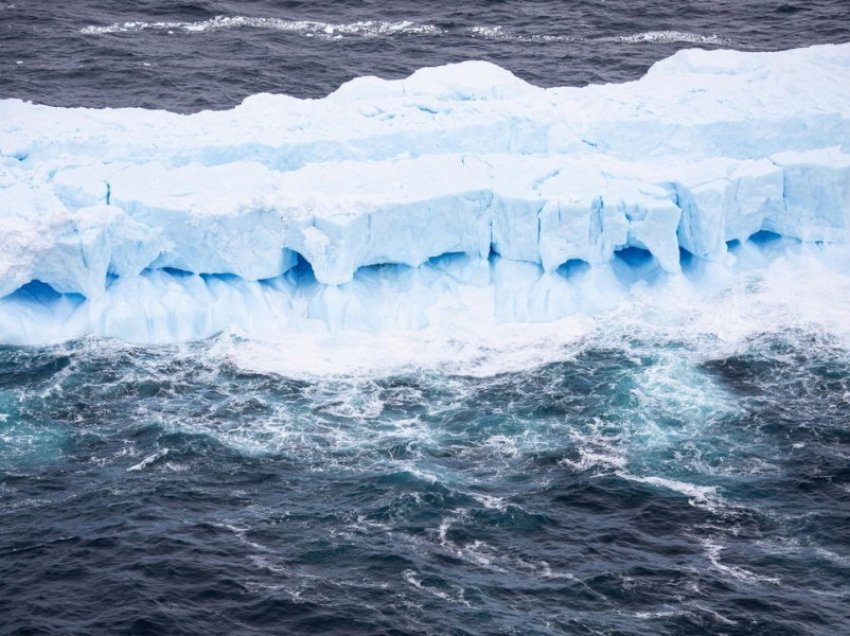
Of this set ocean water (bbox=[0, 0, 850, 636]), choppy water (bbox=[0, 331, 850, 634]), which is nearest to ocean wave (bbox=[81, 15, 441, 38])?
Answer: ocean water (bbox=[0, 0, 850, 636])

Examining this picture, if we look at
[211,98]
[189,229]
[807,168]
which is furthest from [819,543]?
[211,98]

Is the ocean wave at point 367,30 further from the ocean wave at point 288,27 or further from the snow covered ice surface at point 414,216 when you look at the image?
the snow covered ice surface at point 414,216

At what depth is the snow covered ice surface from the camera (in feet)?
156

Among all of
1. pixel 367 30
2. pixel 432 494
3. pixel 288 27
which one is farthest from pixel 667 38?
pixel 432 494

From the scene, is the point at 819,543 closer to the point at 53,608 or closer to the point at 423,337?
the point at 423,337

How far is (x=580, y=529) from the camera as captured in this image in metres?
38.1

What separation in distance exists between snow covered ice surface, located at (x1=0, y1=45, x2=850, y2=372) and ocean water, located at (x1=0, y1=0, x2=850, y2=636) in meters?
0.80

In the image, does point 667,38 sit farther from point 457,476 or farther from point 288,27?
point 457,476

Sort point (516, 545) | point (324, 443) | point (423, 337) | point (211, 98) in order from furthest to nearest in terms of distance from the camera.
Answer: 1. point (211, 98)
2. point (423, 337)
3. point (324, 443)
4. point (516, 545)

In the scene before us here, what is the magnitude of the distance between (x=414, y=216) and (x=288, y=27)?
86.4 feet

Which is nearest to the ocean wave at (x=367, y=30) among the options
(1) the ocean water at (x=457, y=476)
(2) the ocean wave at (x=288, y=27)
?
(2) the ocean wave at (x=288, y=27)

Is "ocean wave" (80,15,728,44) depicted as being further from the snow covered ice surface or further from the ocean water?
the ocean water

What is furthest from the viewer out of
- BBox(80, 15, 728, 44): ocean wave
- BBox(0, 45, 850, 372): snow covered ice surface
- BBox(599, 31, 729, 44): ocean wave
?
BBox(80, 15, 728, 44): ocean wave

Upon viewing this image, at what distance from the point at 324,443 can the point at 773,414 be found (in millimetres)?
14328
